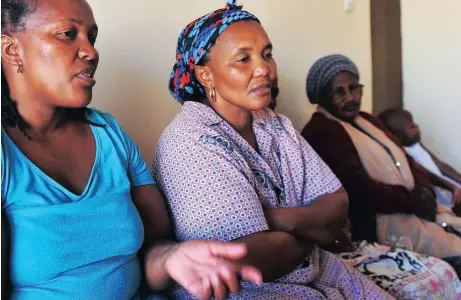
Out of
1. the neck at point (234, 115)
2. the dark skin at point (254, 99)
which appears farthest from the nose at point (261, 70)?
the neck at point (234, 115)

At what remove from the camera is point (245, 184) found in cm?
125

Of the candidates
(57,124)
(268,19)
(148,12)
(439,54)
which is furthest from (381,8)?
(57,124)

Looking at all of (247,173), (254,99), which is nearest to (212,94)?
(254,99)

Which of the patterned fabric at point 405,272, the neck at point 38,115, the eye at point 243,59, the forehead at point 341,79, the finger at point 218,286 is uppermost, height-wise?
the eye at point 243,59

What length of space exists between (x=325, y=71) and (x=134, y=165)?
1183 mm

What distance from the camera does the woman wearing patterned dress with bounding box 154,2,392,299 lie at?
122 centimetres

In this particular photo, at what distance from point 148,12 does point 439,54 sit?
6.70 feet

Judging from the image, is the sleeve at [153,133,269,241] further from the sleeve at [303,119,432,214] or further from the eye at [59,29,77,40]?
the sleeve at [303,119,432,214]

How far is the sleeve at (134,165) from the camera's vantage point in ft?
3.97

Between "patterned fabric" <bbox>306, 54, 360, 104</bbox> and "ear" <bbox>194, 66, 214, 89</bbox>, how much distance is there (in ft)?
2.78

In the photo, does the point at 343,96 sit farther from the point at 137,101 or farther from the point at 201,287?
the point at 201,287

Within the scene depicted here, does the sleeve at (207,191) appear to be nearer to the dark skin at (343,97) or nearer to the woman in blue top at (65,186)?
the woman in blue top at (65,186)

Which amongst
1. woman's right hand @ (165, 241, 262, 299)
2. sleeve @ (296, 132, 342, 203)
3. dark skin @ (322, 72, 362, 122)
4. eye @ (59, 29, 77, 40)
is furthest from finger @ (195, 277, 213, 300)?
dark skin @ (322, 72, 362, 122)

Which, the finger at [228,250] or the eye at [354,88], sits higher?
the eye at [354,88]
